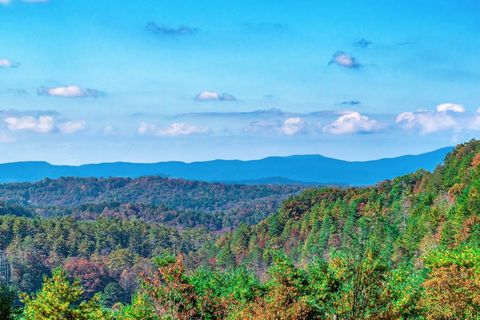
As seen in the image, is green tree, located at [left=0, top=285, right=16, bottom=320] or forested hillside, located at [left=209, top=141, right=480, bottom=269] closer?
green tree, located at [left=0, top=285, right=16, bottom=320]

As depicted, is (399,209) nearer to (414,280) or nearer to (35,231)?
(414,280)

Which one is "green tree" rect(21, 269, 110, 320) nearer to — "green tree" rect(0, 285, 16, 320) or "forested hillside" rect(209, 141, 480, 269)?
"green tree" rect(0, 285, 16, 320)

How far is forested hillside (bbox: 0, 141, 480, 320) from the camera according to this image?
94.6ft

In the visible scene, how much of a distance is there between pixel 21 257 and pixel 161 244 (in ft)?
161

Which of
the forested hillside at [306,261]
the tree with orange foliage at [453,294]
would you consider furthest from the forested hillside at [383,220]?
the tree with orange foliage at [453,294]

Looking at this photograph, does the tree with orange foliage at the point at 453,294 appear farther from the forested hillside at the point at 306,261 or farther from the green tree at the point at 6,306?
the green tree at the point at 6,306

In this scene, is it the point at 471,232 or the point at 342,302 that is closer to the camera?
the point at 342,302

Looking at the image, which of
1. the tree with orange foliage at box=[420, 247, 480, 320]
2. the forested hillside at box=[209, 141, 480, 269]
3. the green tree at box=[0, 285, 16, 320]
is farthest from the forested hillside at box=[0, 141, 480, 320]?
the green tree at box=[0, 285, 16, 320]

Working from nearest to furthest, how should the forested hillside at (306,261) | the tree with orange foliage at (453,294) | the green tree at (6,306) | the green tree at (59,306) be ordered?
1. the forested hillside at (306,261)
2. the green tree at (59,306)
3. the tree with orange foliage at (453,294)
4. the green tree at (6,306)

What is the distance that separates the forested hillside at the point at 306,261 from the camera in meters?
28.8

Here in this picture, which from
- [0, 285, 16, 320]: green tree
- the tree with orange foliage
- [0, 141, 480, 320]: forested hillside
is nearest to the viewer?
[0, 141, 480, 320]: forested hillside

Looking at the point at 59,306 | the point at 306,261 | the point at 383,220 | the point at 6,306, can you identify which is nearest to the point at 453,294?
the point at 59,306

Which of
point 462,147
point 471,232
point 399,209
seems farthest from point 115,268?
point 471,232

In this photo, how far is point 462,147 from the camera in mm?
125750
